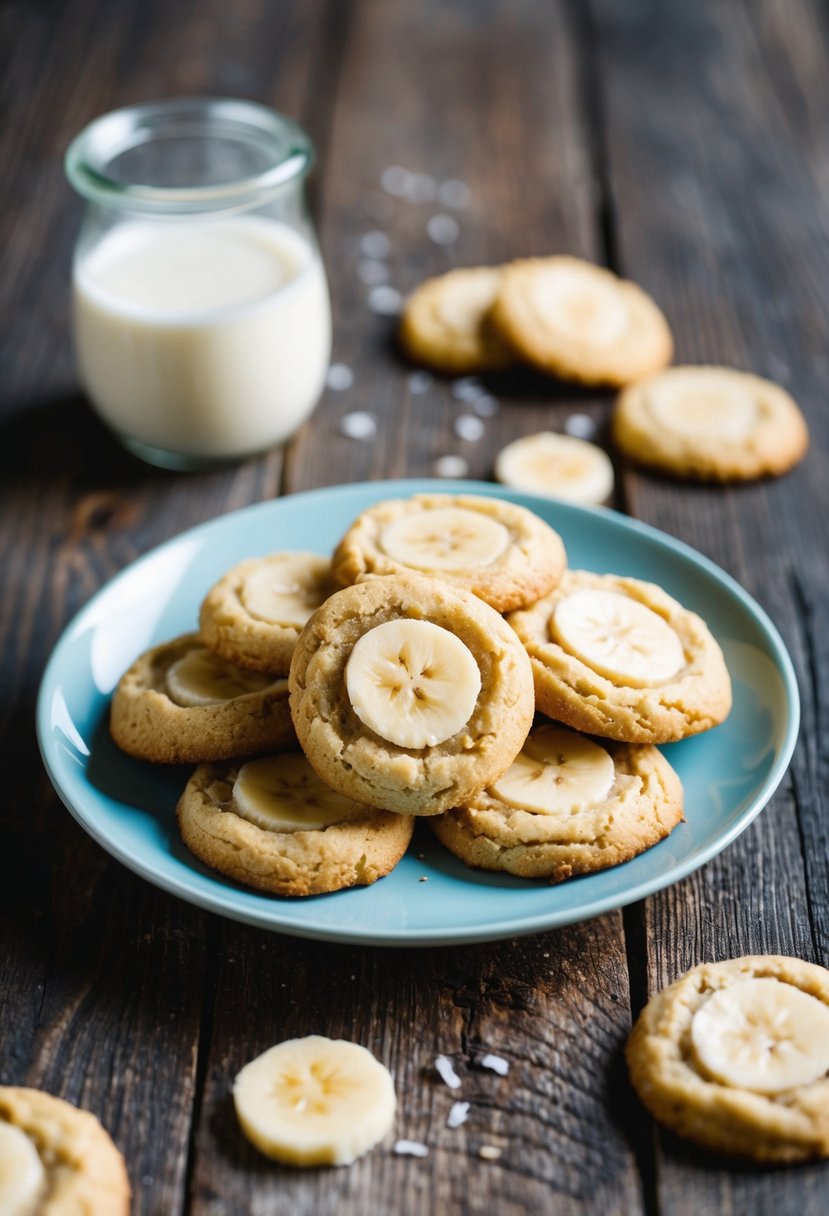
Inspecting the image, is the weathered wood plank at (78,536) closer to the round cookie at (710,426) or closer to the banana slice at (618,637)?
the banana slice at (618,637)

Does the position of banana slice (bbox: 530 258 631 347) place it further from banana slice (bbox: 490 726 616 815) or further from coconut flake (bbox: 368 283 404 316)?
banana slice (bbox: 490 726 616 815)

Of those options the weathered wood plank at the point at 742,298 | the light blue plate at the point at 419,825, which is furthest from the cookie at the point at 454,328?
the light blue plate at the point at 419,825

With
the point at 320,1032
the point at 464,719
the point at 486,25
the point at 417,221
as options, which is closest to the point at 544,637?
the point at 464,719

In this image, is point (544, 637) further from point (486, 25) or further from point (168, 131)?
point (486, 25)

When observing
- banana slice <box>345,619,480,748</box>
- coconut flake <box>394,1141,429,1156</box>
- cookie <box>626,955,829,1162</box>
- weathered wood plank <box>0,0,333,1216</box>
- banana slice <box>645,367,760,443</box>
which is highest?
banana slice <box>345,619,480,748</box>

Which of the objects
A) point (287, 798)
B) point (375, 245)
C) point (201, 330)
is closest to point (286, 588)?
point (287, 798)

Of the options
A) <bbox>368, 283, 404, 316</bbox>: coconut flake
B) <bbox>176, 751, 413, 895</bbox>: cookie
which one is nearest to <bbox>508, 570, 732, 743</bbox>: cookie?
<bbox>176, 751, 413, 895</bbox>: cookie

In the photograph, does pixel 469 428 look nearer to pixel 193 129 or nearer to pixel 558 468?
pixel 558 468
